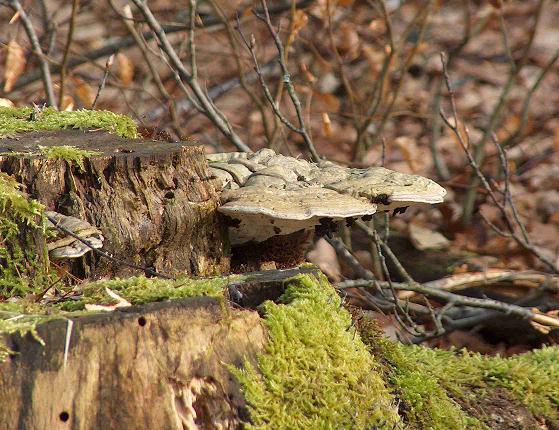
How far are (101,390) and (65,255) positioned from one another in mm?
777

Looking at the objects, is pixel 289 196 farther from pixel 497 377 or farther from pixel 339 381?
pixel 497 377

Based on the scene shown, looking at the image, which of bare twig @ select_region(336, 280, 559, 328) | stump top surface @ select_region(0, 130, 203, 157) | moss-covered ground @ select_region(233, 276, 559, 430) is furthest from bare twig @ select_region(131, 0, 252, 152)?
moss-covered ground @ select_region(233, 276, 559, 430)

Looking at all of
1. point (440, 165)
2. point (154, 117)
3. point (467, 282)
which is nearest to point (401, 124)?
point (440, 165)

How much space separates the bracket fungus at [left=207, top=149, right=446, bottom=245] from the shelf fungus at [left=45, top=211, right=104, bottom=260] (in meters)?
0.49

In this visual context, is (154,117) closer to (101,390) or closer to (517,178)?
(517,178)

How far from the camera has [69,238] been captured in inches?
116

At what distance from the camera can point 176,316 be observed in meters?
2.30

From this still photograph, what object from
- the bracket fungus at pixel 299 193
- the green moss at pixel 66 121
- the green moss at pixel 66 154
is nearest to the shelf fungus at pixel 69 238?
the green moss at pixel 66 154

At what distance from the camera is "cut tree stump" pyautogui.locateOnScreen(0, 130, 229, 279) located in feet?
10.1

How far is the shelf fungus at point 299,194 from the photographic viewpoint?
292 centimetres

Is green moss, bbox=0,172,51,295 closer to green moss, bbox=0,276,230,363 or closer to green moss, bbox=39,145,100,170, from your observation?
green moss, bbox=39,145,100,170

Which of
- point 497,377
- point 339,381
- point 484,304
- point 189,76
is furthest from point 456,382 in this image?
point 189,76

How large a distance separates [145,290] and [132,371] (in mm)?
334

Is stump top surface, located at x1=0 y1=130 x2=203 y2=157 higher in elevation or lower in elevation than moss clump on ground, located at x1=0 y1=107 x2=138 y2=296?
higher
